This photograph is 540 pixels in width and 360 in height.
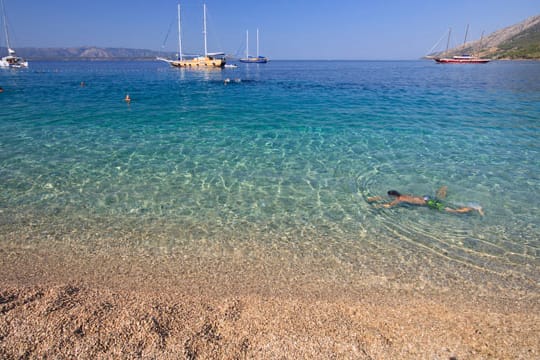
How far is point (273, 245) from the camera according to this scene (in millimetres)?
6613

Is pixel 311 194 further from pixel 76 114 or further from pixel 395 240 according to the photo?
pixel 76 114

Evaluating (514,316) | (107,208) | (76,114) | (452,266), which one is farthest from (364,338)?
(76,114)

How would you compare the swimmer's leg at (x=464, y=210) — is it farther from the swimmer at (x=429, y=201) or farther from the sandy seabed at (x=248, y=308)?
the sandy seabed at (x=248, y=308)

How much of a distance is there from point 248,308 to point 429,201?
233 inches

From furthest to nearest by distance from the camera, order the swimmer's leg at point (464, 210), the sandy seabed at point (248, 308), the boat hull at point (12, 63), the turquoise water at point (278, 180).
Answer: the boat hull at point (12, 63)
the swimmer's leg at point (464, 210)
the turquoise water at point (278, 180)
the sandy seabed at point (248, 308)

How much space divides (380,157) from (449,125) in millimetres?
8286

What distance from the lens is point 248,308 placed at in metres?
4.73

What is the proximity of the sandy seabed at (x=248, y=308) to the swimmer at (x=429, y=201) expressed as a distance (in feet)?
8.59

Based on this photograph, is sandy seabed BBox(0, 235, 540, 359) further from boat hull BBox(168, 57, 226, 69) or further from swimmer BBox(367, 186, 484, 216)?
boat hull BBox(168, 57, 226, 69)

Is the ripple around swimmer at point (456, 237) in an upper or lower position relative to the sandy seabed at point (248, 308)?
upper

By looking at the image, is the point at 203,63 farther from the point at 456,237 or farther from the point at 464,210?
the point at 456,237

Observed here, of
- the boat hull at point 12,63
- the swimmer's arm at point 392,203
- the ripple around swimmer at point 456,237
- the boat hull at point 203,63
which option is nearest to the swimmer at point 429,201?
the swimmer's arm at point 392,203

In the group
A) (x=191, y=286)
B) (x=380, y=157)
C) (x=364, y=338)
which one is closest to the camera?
(x=364, y=338)

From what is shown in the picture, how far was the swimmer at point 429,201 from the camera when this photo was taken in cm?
799
